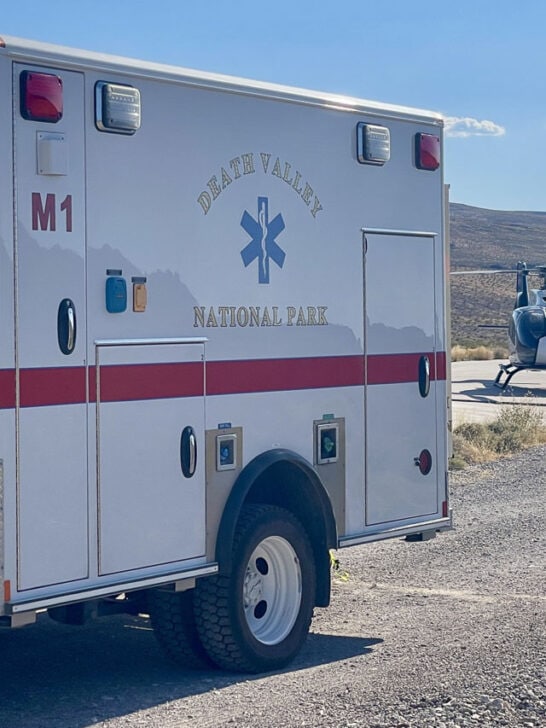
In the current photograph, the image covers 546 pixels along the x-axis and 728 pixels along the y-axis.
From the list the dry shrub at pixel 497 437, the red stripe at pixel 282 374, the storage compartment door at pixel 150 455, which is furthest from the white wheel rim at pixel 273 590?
the dry shrub at pixel 497 437

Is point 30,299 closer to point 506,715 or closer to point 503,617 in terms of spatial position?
point 506,715

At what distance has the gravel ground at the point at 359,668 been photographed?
6.07m

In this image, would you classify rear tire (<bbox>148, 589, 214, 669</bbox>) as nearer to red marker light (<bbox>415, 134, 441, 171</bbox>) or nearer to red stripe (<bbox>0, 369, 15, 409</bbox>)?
red stripe (<bbox>0, 369, 15, 409</bbox>)

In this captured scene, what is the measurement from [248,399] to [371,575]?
336cm

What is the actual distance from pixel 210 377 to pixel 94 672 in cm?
173

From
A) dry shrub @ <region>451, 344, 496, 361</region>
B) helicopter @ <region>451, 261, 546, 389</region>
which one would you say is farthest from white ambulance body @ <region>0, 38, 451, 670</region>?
dry shrub @ <region>451, 344, 496, 361</region>

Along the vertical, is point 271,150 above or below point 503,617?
above

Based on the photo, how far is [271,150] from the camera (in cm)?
728

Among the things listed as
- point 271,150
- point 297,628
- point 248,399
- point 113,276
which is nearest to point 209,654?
point 297,628

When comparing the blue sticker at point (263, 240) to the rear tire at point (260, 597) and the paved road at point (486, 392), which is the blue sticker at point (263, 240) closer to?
the rear tire at point (260, 597)

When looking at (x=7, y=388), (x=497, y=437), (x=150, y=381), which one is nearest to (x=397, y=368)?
(x=150, y=381)

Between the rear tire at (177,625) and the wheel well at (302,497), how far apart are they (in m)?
0.65

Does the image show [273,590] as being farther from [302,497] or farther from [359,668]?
[359,668]

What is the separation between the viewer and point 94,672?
7.09 m
